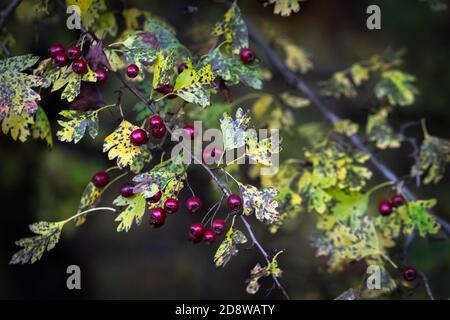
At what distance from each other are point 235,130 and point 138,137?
0.25 m

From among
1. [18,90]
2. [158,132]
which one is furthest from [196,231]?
[18,90]

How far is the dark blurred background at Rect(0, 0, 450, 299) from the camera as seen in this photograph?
312 cm

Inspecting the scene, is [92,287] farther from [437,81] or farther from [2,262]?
[437,81]

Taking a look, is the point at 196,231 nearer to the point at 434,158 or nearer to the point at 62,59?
the point at 62,59

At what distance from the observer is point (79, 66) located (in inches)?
61.1

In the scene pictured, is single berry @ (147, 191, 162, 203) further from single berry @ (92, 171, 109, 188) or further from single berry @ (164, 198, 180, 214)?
single berry @ (92, 171, 109, 188)

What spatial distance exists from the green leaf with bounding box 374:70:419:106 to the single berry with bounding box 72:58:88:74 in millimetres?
1191

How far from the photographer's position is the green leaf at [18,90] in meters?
1.57

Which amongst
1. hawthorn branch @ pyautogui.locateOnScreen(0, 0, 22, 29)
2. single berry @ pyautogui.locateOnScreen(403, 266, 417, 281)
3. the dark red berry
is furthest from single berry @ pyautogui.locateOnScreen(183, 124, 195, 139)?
single berry @ pyautogui.locateOnScreen(403, 266, 417, 281)

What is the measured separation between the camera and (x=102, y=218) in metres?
4.64

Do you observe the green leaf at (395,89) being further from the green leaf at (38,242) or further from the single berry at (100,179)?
→ the green leaf at (38,242)

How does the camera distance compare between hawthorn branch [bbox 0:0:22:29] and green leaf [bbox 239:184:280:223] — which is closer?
green leaf [bbox 239:184:280:223]

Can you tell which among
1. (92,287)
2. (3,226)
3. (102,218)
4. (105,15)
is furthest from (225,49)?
(102,218)

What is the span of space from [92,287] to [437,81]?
2381 mm
